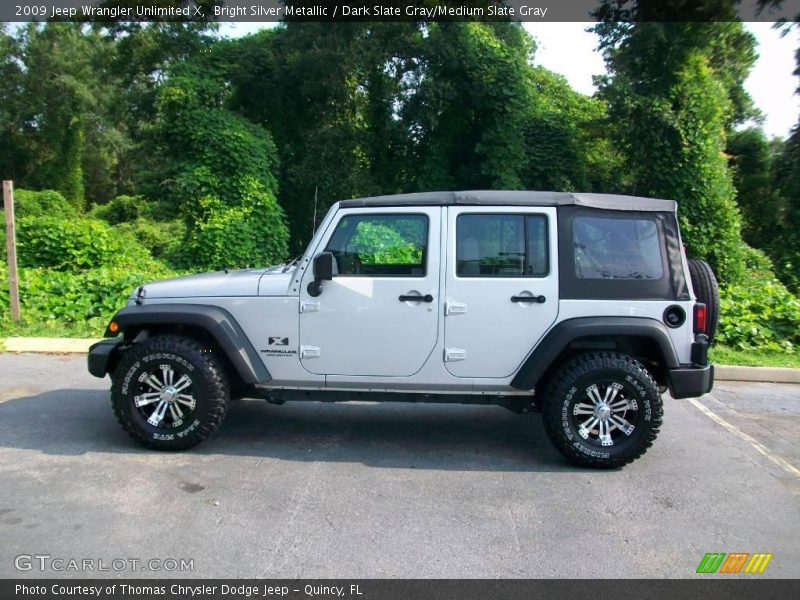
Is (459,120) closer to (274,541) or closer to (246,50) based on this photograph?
(246,50)

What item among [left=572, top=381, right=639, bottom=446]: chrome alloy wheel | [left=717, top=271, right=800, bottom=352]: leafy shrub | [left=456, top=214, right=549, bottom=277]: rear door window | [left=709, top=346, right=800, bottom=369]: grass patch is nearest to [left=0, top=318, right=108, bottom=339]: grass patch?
[left=456, top=214, right=549, bottom=277]: rear door window

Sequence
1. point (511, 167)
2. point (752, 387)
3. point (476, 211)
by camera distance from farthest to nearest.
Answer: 1. point (511, 167)
2. point (752, 387)
3. point (476, 211)

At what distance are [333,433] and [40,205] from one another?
2729cm

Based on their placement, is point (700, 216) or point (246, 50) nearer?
point (700, 216)

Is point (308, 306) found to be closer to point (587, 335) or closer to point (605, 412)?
point (587, 335)

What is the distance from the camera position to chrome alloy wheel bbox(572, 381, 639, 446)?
15.8 feet

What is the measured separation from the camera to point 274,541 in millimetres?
3719

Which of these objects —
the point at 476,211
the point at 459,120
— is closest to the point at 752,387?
the point at 476,211

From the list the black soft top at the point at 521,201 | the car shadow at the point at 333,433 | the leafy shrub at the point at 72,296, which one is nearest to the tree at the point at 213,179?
the leafy shrub at the point at 72,296

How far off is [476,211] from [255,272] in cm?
190

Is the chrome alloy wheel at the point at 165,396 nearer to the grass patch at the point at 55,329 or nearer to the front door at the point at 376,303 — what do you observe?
the front door at the point at 376,303

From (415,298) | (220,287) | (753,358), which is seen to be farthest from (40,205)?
(753,358)

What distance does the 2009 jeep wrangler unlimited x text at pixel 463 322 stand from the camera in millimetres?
4816

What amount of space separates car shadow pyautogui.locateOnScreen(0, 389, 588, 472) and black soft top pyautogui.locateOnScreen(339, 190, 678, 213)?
1917 mm
